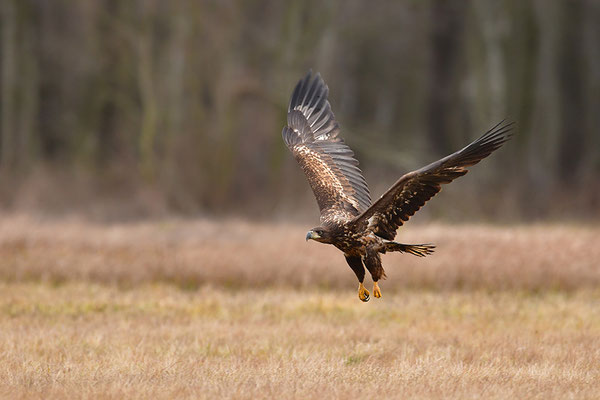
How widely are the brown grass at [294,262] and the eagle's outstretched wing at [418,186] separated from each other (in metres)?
4.61

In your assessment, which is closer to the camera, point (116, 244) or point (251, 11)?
point (116, 244)

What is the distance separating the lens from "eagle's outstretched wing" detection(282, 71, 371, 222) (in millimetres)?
8966

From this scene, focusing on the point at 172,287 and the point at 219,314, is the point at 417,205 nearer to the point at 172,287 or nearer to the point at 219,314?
the point at 219,314

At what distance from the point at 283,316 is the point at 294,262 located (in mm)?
2674

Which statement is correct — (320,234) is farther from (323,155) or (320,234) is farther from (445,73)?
(445,73)

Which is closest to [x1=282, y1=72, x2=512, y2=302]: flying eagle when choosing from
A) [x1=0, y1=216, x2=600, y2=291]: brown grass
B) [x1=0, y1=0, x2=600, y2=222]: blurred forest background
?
[x1=0, y1=216, x2=600, y2=291]: brown grass

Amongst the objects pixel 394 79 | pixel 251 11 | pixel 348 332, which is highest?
pixel 394 79

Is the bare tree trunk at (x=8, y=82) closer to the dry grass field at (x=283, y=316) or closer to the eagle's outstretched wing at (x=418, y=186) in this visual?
the dry grass field at (x=283, y=316)

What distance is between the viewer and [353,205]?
901cm

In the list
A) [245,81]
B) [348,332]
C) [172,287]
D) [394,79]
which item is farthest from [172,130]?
[394,79]

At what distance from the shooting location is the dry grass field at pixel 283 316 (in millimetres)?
7062

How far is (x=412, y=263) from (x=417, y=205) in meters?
5.30

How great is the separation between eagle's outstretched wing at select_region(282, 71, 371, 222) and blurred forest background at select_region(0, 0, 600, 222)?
A: 9.31m

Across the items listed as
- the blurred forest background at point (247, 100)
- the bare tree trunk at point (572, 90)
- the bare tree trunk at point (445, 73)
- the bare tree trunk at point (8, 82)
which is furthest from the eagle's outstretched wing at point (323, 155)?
the bare tree trunk at point (572, 90)
